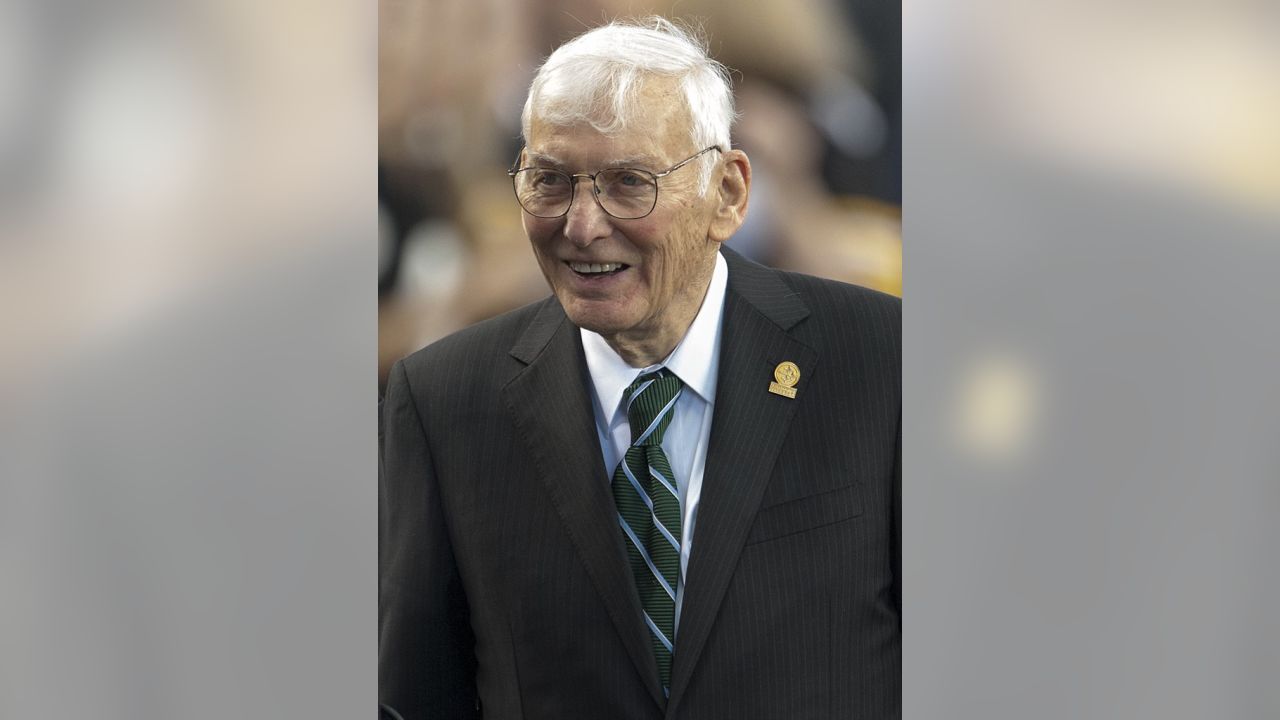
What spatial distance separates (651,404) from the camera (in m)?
2.86

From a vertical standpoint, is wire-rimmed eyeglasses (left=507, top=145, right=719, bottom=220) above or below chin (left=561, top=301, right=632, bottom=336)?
above

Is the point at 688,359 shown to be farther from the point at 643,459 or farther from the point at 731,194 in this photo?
the point at 731,194

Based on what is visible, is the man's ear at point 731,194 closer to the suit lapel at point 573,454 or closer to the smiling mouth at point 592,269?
the smiling mouth at point 592,269

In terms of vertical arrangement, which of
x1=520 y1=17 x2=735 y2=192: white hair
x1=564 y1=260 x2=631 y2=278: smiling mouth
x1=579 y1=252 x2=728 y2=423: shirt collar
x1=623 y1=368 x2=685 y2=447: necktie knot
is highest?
x1=520 y1=17 x2=735 y2=192: white hair

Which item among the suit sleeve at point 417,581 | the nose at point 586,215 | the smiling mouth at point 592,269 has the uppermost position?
the nose at point 586,215

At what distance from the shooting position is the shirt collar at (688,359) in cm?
287

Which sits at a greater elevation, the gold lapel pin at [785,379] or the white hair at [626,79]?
the white hair at [626,79]

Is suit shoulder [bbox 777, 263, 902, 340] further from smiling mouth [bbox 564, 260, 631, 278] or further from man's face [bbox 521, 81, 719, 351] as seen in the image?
smiling mouth [bbox 564, 260, 631, 278]

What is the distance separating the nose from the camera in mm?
2785
